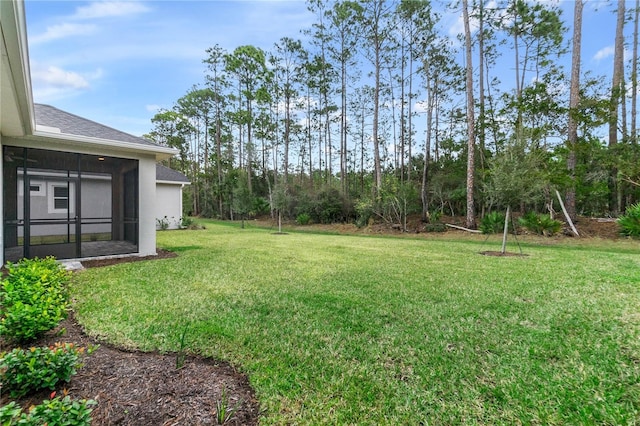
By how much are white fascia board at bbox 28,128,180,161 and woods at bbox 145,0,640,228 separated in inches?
286

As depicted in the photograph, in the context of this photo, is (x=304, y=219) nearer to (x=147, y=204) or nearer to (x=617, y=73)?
(x=147, y=204)

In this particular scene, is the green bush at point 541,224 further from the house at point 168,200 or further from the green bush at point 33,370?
the house at point 168,200

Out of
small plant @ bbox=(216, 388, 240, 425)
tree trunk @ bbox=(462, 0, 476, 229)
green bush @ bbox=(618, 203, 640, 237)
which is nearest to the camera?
small plant @ bbox=(216, 388, 240, 425)

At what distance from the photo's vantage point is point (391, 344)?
272cm

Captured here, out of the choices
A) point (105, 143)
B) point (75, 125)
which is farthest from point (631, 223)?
point (75, 125)

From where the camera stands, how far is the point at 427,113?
1709 cm

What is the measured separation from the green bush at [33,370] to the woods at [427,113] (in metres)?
8.49

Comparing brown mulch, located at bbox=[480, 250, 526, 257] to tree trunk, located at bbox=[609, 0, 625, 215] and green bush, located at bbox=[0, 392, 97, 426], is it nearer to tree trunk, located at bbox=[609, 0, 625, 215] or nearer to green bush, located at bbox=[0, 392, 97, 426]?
tree trunk, located at bbox=[609, 0, 625, 215]

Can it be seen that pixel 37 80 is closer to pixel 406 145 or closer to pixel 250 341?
pixel 250 341

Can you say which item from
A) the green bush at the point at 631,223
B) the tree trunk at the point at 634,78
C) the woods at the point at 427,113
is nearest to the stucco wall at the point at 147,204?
the woods at the point at 427,113

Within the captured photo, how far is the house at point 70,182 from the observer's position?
221 inches

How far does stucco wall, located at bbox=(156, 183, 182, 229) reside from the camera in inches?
581

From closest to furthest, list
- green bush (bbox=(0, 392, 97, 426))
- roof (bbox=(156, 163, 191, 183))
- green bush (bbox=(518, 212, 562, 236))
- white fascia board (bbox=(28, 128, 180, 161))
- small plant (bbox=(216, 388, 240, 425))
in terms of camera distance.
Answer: green bush (bbox=(0, 392, 97, 426)), small plant (bbox=(216, 388, 240, 425)), white fascia board (bbox=(28, 128, 180, 161)), green bush (bbox=(518, 212, 562, 236)), roof (bbox=(156, 163, 191, 183))

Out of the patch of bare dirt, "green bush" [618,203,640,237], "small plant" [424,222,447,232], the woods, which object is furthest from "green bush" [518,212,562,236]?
the patch of bare dirt
